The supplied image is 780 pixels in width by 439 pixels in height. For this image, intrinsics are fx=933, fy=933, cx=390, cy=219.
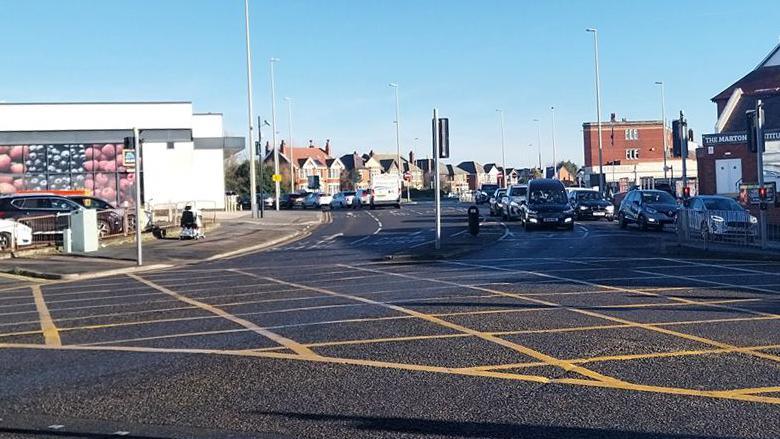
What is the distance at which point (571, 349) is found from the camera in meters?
9.80

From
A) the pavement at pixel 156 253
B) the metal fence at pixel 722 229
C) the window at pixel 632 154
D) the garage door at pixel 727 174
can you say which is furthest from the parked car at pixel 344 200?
the metal fence at pixel 722 229

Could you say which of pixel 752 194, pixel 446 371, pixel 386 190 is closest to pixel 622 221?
pixel 752 194

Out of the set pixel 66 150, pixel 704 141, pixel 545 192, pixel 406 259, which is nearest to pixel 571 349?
pixel 406 259

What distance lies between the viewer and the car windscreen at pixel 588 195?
1747 inches

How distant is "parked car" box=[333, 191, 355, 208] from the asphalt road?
5405 centimetres

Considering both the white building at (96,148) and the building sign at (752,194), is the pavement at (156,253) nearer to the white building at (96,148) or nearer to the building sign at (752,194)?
the building sign at (752,194)

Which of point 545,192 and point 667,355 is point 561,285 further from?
point 545,192

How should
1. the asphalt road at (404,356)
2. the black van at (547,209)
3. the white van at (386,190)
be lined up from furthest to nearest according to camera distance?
the white van at (386,190) < the black van at (547,209) < the asphalt road at (404,356)

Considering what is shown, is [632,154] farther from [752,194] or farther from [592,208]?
[752,194]

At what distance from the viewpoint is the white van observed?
6562 centimetres

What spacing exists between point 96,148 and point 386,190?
20.0 metres

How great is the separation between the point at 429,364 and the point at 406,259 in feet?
45.1

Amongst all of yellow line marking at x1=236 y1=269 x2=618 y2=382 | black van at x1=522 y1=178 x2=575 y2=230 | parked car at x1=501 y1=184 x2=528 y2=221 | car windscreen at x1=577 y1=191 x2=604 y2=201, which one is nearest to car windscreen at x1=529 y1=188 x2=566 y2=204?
black van at x1=522 y1=178 x2=575 y2=230

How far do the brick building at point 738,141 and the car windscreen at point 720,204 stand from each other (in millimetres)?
20832
